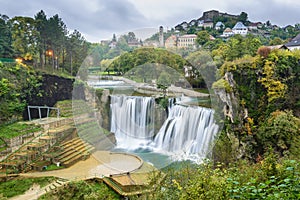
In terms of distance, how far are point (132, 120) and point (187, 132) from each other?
8.04 ft

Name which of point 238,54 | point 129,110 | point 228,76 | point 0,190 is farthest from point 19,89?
point 238,54

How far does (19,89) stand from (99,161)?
5033mm

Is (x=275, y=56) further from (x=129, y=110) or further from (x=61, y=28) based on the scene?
(x=61, y=28)


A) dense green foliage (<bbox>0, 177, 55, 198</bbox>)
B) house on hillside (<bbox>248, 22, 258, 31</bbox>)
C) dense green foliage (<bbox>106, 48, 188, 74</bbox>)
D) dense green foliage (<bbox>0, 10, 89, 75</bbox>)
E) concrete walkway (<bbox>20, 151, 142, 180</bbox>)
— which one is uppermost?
house on hillside (<bbox>248, 22, 258, 31</bbox>)

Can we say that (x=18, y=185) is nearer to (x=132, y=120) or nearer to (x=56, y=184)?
(x=56, y=184)

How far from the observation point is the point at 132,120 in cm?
1007

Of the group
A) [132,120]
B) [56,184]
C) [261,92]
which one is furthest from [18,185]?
[261,92]

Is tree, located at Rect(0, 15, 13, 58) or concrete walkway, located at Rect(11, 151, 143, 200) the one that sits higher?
tree, located at Rect(0, 15, 13, 58)

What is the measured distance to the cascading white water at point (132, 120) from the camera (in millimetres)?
9492

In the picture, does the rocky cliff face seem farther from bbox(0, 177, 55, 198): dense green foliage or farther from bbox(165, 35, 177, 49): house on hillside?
bbox(0, 177, 55, 198): dense green foliage

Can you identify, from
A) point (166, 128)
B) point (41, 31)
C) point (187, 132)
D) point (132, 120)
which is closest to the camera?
point (187, 132)

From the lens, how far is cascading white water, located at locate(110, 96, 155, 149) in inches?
374

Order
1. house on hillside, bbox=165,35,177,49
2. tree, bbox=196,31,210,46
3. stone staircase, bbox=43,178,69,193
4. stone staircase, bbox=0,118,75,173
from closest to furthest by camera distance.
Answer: stone staircase, bbox=43,178,69,193 → stone staircase, bbox=0,118,75,173 → house on hillside, bbox=165,35,177,49 → tree, bbox=196,31,210,46

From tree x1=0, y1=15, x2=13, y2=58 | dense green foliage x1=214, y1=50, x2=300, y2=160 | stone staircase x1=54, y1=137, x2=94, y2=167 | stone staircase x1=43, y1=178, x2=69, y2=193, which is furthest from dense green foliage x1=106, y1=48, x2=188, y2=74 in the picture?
tree x1=0, y1=15, x2=13, y2=58
